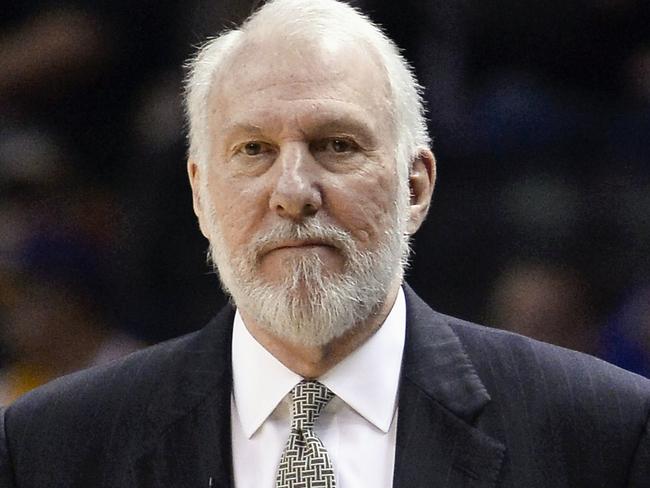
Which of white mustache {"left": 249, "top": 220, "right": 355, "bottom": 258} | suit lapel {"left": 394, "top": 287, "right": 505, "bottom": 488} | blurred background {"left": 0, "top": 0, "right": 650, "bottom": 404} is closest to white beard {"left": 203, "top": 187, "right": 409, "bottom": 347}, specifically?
white mustache {"left": 249, "top": 220, "right": 355, "bottom": 258}

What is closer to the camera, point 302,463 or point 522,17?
point 302,463

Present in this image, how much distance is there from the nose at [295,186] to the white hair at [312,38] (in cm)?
18

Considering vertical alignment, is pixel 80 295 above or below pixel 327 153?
below

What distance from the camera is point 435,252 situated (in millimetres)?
2736

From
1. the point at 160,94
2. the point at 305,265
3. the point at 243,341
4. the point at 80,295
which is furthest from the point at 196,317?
the point at 305,265

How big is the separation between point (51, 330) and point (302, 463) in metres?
1.07

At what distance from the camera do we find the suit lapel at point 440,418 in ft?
5.92

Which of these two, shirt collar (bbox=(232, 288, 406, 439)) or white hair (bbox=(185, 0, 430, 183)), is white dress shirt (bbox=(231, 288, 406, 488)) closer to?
shirt collar (bbox=(232, 288, 406, 439))

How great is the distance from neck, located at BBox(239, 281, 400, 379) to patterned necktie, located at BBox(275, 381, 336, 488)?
0.03 meters

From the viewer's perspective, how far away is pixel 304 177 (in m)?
1.82

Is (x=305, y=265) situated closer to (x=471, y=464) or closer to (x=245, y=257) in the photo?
(x=245, y=257)

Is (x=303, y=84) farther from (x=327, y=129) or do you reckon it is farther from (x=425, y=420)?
(x=425, y=420)

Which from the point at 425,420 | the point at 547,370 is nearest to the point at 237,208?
the point at 425,420

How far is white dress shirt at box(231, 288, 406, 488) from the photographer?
72.6 inches
